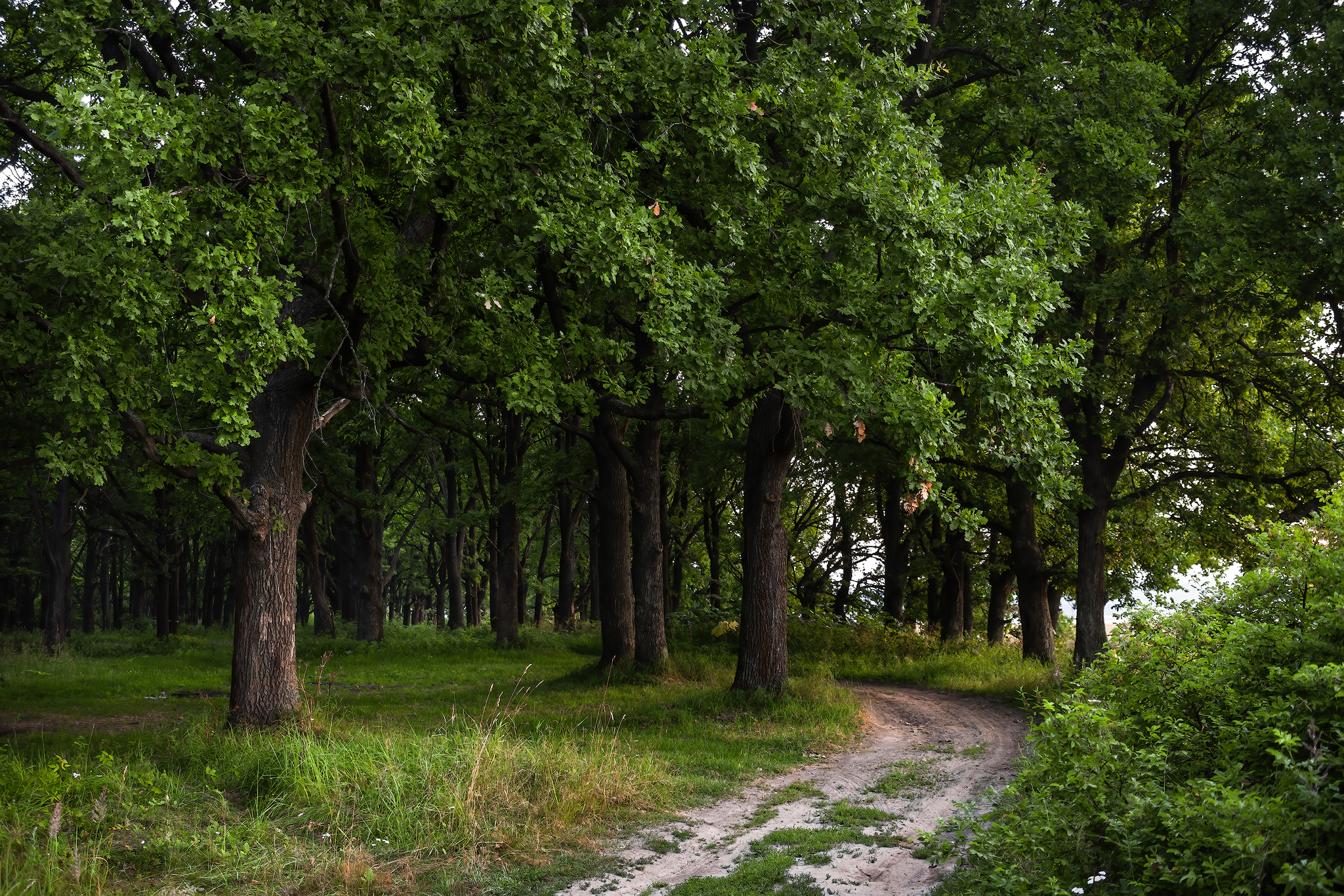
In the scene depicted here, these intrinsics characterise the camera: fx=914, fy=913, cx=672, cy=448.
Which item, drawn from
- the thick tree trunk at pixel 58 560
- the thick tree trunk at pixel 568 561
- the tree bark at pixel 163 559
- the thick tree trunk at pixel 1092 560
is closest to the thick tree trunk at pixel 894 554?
the thick tree trunk at pixel 1092 560

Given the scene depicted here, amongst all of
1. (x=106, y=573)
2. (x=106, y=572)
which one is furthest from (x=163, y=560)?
(x=106, y=573)

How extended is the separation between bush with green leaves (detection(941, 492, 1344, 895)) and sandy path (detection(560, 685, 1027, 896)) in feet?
3.62

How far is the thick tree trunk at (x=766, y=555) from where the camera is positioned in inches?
594

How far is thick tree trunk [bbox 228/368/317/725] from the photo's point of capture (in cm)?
1152

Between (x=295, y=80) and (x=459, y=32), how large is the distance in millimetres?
1841

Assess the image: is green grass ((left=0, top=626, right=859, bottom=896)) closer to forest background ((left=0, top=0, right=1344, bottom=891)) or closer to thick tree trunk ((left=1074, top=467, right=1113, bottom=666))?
forest background ((left=0, top=0, right=1344, bottom=891))

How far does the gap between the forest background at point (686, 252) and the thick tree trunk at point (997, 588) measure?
1028 cm

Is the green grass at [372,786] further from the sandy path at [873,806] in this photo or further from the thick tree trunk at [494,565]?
the thick tree trunk at [494,565]

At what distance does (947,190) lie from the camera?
1120cm

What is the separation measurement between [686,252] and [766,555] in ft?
17.4

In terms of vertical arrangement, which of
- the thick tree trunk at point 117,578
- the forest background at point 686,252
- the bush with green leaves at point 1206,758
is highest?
the forest background at point 686,252

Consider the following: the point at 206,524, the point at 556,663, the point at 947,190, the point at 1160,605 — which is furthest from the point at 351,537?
the point at 1160,605

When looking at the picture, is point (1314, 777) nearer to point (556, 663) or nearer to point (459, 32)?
point (459, 32)

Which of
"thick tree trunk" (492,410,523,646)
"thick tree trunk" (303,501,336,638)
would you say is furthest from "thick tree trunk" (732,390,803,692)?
"thick tree trunk" (303,501,336,638)
